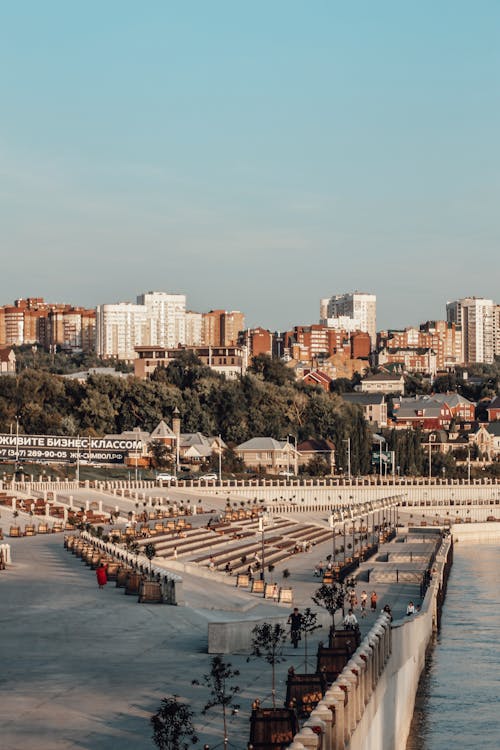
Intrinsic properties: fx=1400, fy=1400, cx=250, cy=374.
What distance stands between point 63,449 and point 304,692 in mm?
98106

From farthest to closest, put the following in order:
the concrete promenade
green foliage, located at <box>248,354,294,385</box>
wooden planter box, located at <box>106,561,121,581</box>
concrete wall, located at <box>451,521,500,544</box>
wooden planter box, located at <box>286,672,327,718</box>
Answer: green foliage, located at <box>248,354,294,385</box>, concrete wall, located at <box>451,521,500,544</box>, wooden planter box, located at <box>106,561,121,581</box>, wooden planter box, located at <box>286,672,327,718</box>, the concrete promenade

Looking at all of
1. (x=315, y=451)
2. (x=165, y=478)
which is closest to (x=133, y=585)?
(x=165, y=478)

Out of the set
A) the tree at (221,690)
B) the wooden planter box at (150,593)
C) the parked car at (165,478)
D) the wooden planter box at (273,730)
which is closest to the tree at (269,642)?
the tree at (221,690)

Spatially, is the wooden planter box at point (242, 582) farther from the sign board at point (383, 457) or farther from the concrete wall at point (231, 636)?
the sign board at point (383, 457)

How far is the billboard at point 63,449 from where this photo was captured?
4535 inches

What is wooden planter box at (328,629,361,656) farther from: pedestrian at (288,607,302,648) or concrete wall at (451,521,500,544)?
concrete wall at (451,521,500,544)

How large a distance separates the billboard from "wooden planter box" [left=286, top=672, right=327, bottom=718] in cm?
8731

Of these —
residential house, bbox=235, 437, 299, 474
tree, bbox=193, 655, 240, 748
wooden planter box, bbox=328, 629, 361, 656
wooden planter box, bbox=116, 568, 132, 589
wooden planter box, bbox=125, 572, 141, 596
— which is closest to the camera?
tree, bbox=193, 655, 240, 748

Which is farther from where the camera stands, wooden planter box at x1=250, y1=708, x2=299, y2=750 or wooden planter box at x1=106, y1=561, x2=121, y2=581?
wooden planter box at x1=106, y1=561, x2=121, y2=581

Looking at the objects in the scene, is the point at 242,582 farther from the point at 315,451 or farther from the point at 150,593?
the point at 315,451

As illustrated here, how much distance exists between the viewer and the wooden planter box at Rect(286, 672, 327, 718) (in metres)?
22.2

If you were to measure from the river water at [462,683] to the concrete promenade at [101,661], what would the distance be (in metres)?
3.27

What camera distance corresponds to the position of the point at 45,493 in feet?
283

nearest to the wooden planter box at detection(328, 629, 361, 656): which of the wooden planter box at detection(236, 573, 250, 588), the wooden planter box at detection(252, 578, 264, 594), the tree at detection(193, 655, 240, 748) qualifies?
the tree at detection(193, 655, 240, 748)
